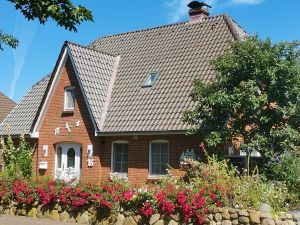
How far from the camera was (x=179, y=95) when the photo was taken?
65.9 feet

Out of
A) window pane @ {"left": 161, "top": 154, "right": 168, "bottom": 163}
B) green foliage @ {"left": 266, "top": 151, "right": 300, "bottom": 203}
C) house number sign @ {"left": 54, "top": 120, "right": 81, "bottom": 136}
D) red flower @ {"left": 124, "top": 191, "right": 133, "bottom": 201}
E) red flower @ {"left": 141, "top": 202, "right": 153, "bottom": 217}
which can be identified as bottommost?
red flower @ {"left": 141, "top": 202, "right": 153, "bottom": 217}

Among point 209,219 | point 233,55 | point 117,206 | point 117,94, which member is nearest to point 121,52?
point 117,94

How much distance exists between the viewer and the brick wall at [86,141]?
1922cm

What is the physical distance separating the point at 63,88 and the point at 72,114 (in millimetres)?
1483

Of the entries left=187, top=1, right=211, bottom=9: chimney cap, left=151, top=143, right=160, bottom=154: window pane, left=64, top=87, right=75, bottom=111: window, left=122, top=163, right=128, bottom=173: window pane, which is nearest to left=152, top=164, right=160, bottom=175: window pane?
left=151, top=143, right=160, bottom=154: window pane

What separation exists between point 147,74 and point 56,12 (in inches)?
533

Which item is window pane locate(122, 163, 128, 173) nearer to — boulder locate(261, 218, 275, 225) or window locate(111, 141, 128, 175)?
window locate(111, 141, 128, 175)

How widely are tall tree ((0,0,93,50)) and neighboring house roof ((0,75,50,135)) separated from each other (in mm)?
14756

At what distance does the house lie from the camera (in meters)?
19.8

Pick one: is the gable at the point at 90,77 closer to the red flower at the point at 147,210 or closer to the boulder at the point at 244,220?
the red flower at the point at 147,210

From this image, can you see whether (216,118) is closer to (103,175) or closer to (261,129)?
(261,129)

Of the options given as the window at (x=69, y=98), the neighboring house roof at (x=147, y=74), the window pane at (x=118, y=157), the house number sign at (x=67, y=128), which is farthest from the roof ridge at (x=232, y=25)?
the house number sign at (x=67, y=128)

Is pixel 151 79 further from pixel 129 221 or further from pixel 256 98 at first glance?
pixel 129 221

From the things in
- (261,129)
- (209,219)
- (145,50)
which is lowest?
(209,219)
